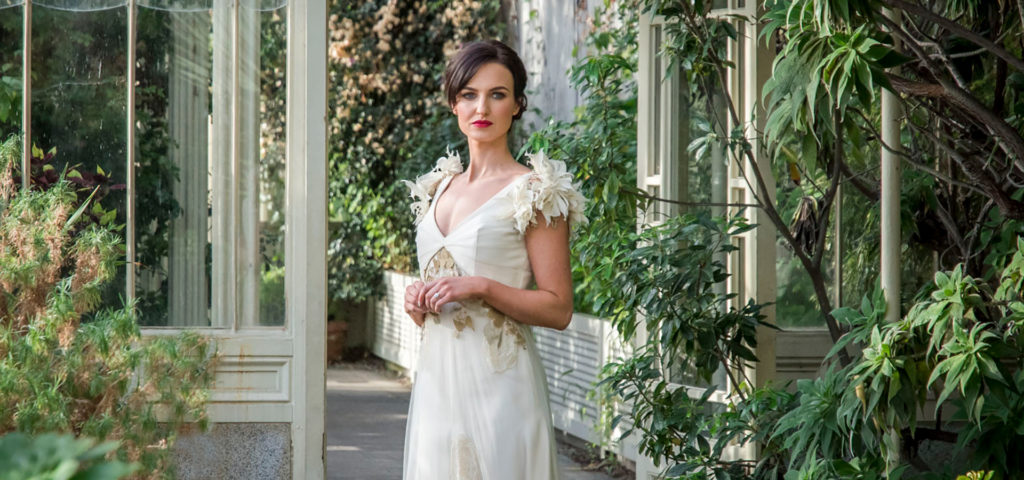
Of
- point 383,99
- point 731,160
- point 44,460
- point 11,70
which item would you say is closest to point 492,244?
point 44,460

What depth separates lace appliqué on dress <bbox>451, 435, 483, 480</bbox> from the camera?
7.29 ft

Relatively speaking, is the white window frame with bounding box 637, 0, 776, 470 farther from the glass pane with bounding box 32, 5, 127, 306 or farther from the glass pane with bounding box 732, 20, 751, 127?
the glass pane with bounding box 32, 5, 127, 306

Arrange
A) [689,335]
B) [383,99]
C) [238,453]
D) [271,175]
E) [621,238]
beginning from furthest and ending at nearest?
[383,99] < [621,238] < [271,175] < [238,453] < [689,335]

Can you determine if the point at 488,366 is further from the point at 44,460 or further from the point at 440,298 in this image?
the point at 44,460

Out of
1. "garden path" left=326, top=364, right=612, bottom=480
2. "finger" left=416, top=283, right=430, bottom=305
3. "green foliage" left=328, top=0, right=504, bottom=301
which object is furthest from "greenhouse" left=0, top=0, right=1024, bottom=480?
"green foliage" left=328, top=0, right=504, bottom=301

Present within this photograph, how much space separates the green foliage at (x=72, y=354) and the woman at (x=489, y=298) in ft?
3.58

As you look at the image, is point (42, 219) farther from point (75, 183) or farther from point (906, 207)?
point (906, 207)

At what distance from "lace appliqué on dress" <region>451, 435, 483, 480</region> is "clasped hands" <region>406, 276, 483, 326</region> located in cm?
27

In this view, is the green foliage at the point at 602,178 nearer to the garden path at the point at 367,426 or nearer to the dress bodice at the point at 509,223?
the garden path at the point at 367,426

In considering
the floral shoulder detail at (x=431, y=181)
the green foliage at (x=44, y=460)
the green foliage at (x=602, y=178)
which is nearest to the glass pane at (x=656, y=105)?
the green foliage at (x=602, y=178)

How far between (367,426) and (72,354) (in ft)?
15.1

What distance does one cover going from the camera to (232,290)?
4.10 metres

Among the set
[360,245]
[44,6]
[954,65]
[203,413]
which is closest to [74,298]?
[203,413]

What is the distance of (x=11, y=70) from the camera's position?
13.2 ft
